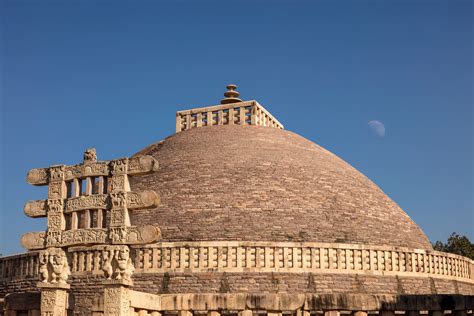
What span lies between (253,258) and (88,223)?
6539 millimetres

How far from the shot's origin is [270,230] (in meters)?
20.2

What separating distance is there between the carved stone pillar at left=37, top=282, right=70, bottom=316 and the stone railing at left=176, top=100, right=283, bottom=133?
1514 centimetres

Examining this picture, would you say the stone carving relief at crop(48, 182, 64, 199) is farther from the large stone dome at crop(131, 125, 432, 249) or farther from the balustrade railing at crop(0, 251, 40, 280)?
the large stone dome at crop(131, 125, 432, 249)

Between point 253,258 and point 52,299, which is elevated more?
point 253,258

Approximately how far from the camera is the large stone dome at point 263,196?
67.2ft

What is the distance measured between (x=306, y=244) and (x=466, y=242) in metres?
25.3

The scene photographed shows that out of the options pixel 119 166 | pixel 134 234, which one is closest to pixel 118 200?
pixel 119 166

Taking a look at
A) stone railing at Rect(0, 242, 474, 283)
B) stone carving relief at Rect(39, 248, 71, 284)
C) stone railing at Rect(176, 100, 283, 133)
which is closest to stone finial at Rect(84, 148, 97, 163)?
stone carving relief at Rect(39, 248, 71, 284)

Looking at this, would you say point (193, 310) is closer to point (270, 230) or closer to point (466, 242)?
point (270, 230)

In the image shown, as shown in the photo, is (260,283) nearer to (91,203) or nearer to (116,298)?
(91,203)

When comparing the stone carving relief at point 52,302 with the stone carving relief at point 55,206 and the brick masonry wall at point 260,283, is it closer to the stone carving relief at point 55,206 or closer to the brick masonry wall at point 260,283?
the stone carving relief at point 55,206

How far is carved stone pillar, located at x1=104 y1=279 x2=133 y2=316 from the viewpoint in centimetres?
1091

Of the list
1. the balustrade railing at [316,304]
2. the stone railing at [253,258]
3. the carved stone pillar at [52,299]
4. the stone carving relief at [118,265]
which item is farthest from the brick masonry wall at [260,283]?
the balustrade railing at [316,304]

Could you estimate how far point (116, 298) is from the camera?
10961 mm
